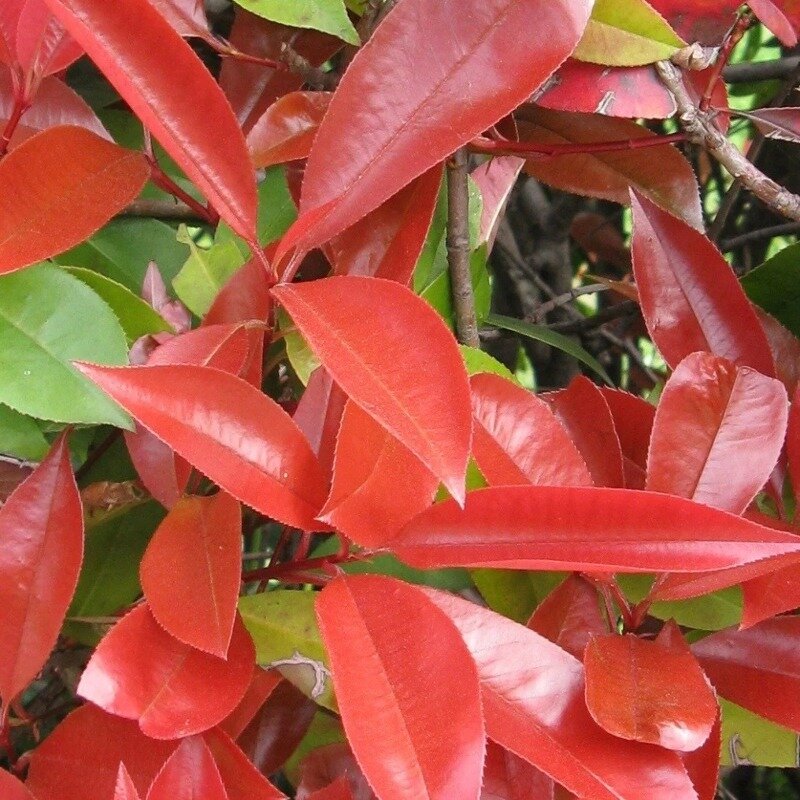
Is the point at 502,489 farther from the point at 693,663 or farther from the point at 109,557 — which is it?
the point at 109,557

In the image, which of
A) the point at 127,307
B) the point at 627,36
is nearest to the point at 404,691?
the point at 127,307

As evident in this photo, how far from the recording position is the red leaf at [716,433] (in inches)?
18.1

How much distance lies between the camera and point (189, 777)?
Result: 1.31ft

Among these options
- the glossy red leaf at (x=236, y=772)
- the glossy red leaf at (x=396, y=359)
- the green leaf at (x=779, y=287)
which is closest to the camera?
the glossy red leaf at (x=396, y=359)

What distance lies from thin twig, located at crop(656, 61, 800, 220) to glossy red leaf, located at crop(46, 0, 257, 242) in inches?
10.9

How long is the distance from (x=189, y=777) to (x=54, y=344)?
0.23 meters

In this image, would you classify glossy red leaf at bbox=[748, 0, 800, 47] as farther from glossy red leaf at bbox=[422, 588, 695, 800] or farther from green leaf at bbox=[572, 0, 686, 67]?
glossy red leaf at bbox=[422, 588, 695, 800]

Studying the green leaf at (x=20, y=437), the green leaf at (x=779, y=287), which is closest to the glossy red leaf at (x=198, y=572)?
the green leaf at (x=20, y=437)

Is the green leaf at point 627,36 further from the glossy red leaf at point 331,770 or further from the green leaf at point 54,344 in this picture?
the glossy red leaf at point 331,770

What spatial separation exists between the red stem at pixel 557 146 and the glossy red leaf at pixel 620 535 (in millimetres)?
275

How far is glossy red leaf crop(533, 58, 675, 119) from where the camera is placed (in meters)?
0.52

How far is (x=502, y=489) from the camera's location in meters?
0.39

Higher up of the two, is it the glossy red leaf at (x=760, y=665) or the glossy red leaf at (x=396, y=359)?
the glossy red leaf at (x=396, y=359)

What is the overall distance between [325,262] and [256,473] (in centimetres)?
25
